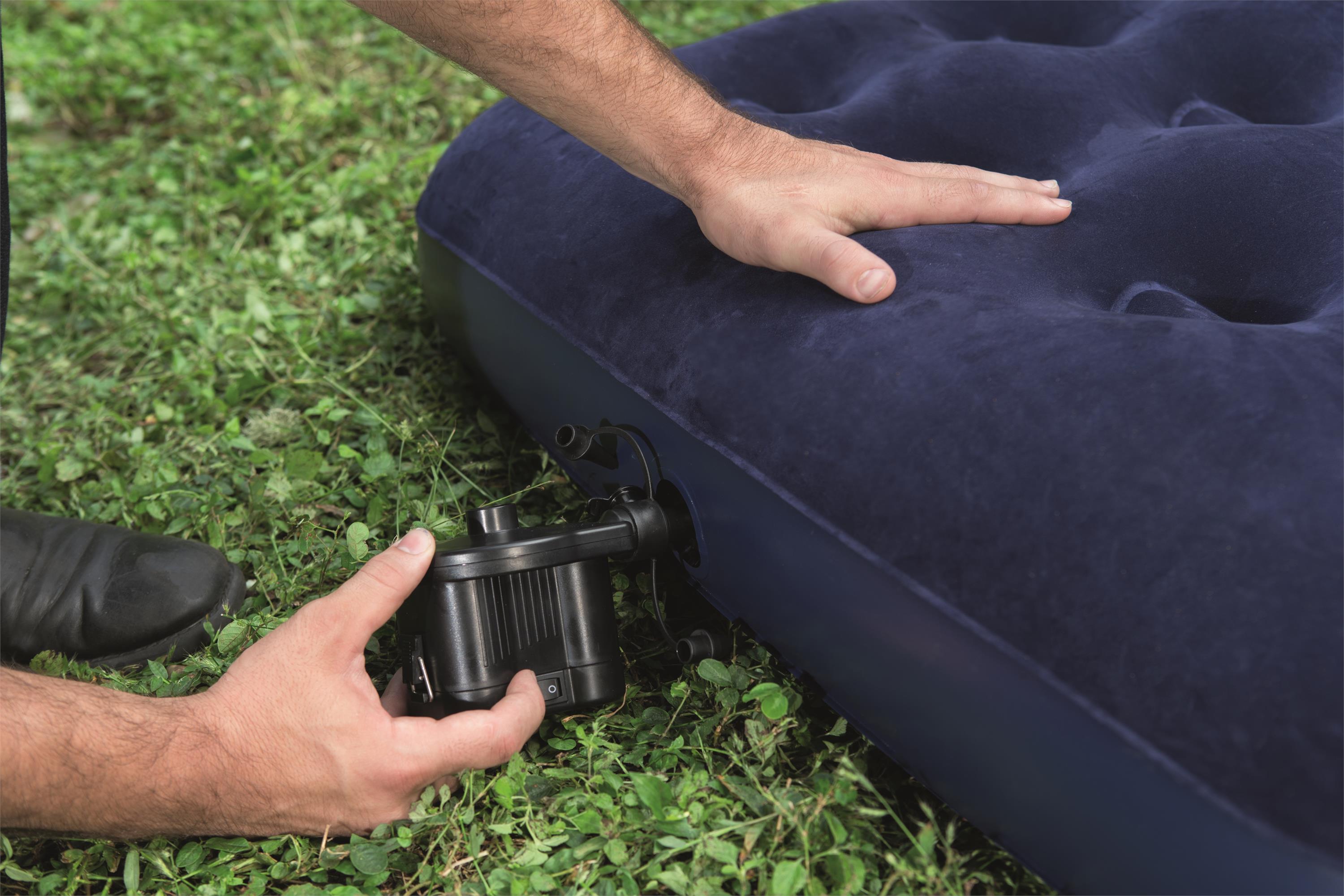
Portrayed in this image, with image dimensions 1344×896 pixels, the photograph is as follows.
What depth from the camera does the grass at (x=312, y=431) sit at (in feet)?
2.81

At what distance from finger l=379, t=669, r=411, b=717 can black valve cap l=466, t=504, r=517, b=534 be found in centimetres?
15

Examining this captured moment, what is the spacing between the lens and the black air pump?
86 cm

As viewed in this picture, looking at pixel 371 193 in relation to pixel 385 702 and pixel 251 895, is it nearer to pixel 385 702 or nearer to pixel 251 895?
pixel 385 702

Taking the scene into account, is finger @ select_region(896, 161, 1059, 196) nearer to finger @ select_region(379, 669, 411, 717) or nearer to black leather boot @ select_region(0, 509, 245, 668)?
finger @ select_region(379, 669, 411, 717)

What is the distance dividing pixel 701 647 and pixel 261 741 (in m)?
0.38

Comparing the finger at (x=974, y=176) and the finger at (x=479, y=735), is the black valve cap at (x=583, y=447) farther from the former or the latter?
the finger at (x=974, y=176)

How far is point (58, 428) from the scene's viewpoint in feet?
4.77

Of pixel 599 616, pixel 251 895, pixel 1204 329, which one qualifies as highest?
pixel 1204 329

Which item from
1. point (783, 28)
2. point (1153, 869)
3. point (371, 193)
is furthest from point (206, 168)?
point (1153, 869)

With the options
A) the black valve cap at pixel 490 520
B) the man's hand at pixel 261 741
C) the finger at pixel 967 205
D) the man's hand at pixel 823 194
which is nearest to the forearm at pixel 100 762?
the man's hand at pixel 261 741

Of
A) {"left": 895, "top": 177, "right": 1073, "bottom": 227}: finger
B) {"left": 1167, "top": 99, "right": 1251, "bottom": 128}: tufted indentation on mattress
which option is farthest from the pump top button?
{"left": 1167, "top": 99, "right": 1251, "bottom": 128}: tufted indentation on mattress

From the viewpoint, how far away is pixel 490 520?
905 millimetres

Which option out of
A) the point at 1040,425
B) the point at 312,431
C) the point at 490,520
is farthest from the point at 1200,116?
the point at 312,431

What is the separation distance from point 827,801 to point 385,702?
0.40 m
